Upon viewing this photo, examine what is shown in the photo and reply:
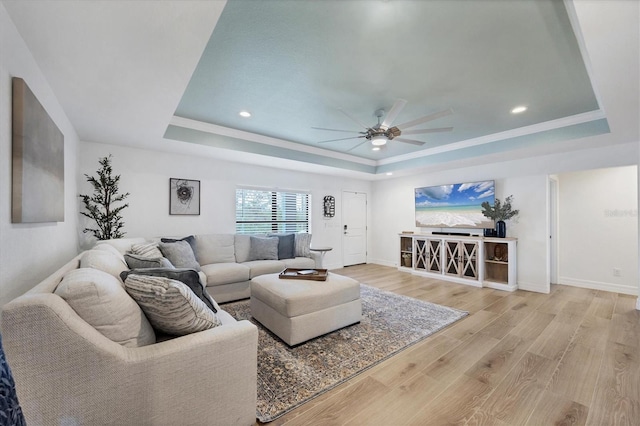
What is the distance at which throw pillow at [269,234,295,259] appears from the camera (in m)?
4.56

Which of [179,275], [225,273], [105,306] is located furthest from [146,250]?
[105,306]

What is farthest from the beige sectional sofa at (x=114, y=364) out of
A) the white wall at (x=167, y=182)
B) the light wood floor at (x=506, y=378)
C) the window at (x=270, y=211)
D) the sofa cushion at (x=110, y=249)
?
the window at (x=270, y=211)

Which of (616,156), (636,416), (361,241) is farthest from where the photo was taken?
(361,241)

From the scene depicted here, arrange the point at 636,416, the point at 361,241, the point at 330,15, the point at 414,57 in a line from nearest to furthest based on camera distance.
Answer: the point at 636,416 < the point at 330,15 < the point at 414,57 < the point at 361,241

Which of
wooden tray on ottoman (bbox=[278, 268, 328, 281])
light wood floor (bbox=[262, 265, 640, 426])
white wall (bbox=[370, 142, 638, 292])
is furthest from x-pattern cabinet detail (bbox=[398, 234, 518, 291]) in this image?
wooden tray on ottoman (bbox=[278, 268, 328, 281])

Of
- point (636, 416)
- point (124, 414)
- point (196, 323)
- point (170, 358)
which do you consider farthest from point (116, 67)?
point (636, 416)

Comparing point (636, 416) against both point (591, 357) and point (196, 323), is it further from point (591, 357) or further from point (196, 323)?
point (196, 323)

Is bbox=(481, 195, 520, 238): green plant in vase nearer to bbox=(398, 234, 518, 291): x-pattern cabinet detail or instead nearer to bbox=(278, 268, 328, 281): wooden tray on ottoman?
bbox=(398, 234, 518, 291): x-pattern cabinet detail

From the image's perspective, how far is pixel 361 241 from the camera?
22.4 ft

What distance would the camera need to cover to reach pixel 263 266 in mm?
3971

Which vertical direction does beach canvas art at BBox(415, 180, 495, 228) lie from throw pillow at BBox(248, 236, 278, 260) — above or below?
above

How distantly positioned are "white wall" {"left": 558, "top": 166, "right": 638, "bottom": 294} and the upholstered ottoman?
456cm

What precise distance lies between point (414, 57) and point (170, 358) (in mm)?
2702

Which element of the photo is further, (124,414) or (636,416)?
(636,416)
